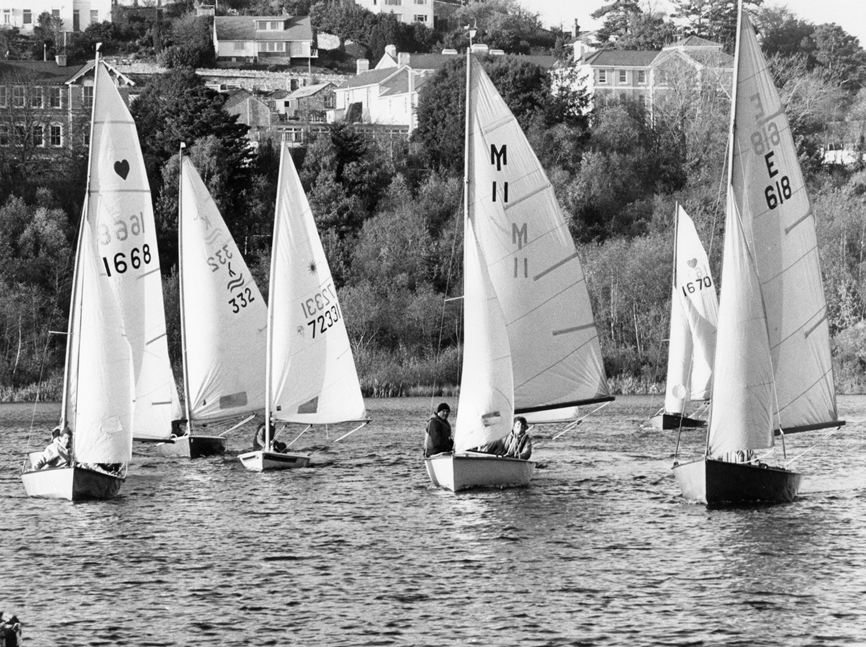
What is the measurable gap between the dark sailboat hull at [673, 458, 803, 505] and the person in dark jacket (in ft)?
16.1

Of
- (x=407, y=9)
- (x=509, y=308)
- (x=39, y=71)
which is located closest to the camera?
(x=509, y=308)

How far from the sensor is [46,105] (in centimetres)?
10912

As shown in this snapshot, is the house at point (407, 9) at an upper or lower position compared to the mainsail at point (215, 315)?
upper

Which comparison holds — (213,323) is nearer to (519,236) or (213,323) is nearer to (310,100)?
(519,236)

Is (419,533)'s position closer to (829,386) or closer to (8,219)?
(829,386)

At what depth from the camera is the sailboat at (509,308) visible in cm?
3005

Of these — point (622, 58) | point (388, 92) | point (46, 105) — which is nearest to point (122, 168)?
point (46, 105)

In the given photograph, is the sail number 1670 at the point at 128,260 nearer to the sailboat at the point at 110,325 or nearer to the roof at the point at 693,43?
the sailboat at the point at 110,325

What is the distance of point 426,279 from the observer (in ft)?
287

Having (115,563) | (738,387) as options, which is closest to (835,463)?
(738,387)

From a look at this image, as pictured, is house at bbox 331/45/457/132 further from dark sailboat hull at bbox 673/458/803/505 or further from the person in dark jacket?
dark sailboat hull at bbox 673/458/803/505

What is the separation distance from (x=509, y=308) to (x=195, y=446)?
39.5ft

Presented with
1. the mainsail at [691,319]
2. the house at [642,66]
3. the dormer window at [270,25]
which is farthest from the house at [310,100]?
the mainsail at [691,319]

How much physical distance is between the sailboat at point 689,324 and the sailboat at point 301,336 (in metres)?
14.7
